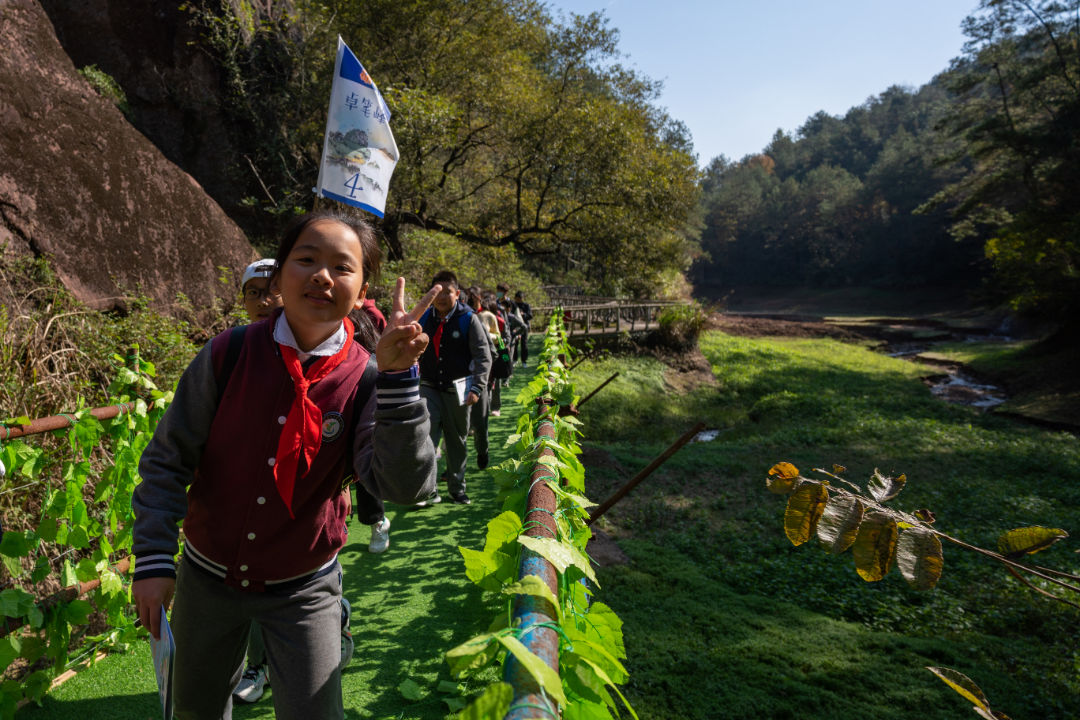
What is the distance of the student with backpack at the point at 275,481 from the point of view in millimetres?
1481

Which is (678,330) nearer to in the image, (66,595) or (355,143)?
(355,143)

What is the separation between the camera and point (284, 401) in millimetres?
1544

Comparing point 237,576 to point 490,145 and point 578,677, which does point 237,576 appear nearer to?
point 578,677

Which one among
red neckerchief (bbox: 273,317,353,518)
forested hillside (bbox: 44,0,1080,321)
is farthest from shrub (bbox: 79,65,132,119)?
red neckerchief (bbox: 273,317,353,518)

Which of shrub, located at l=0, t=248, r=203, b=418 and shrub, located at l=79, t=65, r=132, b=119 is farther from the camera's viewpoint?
shrub, located at l=79, t=65, r=132, b=119

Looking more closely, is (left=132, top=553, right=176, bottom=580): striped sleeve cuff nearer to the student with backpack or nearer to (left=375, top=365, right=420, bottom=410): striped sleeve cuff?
the student with backpack

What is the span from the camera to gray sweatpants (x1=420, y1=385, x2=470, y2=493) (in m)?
4.49

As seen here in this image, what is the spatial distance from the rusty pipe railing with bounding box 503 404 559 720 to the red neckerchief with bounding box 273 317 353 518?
62 centimetres

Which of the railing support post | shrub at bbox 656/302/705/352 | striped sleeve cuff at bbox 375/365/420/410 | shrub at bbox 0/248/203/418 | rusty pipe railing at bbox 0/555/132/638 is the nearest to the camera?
striped sleeve cuff at bbox 375/365/420/410

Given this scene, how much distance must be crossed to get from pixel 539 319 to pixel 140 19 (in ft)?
43.0

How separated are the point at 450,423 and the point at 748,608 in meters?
2.70

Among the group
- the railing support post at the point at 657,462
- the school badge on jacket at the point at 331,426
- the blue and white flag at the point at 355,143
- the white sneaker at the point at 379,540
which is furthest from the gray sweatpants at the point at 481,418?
the school badge on jacket at the point at 331,426

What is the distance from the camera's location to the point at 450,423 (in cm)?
462

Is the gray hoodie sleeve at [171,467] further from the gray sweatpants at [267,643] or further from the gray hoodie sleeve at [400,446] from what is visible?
the gray hoodie sleeve at [400,446]
